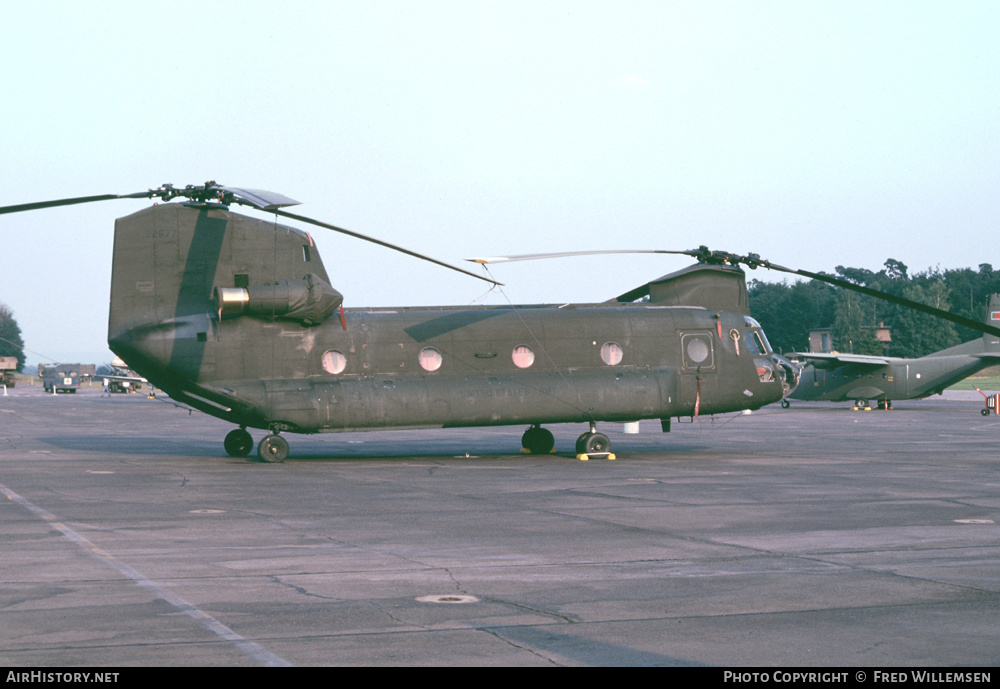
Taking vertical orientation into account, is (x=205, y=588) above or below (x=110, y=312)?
below

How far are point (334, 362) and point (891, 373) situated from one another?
3715 centimetres

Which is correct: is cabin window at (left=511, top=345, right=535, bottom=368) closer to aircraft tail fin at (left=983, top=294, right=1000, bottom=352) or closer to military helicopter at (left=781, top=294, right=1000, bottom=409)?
military helicopter at (left=781, top=294, right=1000, bottom=409)

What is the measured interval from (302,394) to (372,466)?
7.98 ft

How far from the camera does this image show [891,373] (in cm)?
5238

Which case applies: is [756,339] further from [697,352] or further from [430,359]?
[430,359]

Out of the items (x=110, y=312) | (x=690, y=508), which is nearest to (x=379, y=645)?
(x=690, y=508)

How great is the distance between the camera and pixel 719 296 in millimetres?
27859

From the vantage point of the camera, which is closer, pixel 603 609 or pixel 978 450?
pixel 603 609

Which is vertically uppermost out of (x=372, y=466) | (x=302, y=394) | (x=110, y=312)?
(x=110, y=312)

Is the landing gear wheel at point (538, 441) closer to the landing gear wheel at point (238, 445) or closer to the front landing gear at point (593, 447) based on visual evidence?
the front landing gear at point (593, 447)

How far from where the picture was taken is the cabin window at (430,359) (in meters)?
25.2

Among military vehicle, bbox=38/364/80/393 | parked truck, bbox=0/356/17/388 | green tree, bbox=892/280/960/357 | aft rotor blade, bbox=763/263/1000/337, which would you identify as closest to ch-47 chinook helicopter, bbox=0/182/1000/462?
aft rotor blade, bbox=763/263/1000/337

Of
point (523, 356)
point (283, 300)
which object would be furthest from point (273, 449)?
point (523, 356)

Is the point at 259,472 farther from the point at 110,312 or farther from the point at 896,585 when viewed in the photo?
the point at 896,585
